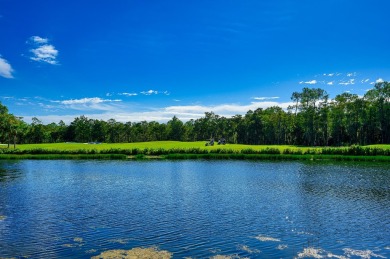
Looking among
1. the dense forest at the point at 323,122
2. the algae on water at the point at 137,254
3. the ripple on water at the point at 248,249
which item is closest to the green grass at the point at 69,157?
the dense forest at the point at 323,122

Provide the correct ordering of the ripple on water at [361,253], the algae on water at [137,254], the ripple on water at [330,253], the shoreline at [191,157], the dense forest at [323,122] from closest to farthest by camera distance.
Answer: the algae on water at [137,254]
the ripple on water at [330,253]
the ripple on water at [361,253]
the shoreline at [191,157]
the dense forest at [323,122]

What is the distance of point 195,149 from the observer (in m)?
104

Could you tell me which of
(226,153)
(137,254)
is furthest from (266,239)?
(226,153)

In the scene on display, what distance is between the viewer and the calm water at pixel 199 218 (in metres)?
20.3

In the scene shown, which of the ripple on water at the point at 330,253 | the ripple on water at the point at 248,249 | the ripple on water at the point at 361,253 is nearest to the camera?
the ripple on water at the point at 330,253

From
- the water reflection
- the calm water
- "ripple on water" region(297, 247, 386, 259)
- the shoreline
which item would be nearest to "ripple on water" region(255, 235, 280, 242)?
the calm water

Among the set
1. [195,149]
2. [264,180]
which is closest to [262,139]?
[195,149]

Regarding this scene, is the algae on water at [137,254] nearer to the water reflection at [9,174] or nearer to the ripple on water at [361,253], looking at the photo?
the ripple on water at [361,253]

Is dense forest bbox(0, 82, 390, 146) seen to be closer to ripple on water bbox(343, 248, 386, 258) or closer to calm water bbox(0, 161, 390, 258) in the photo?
calm water bbox(0, 161, 390, 258)

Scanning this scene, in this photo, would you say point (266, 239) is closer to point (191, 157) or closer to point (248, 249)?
point (248, 249)

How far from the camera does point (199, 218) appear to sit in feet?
89.7

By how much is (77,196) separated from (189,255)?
2225 centimetres

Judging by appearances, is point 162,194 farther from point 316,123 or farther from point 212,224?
point 316,123

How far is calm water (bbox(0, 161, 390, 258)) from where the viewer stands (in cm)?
2031
